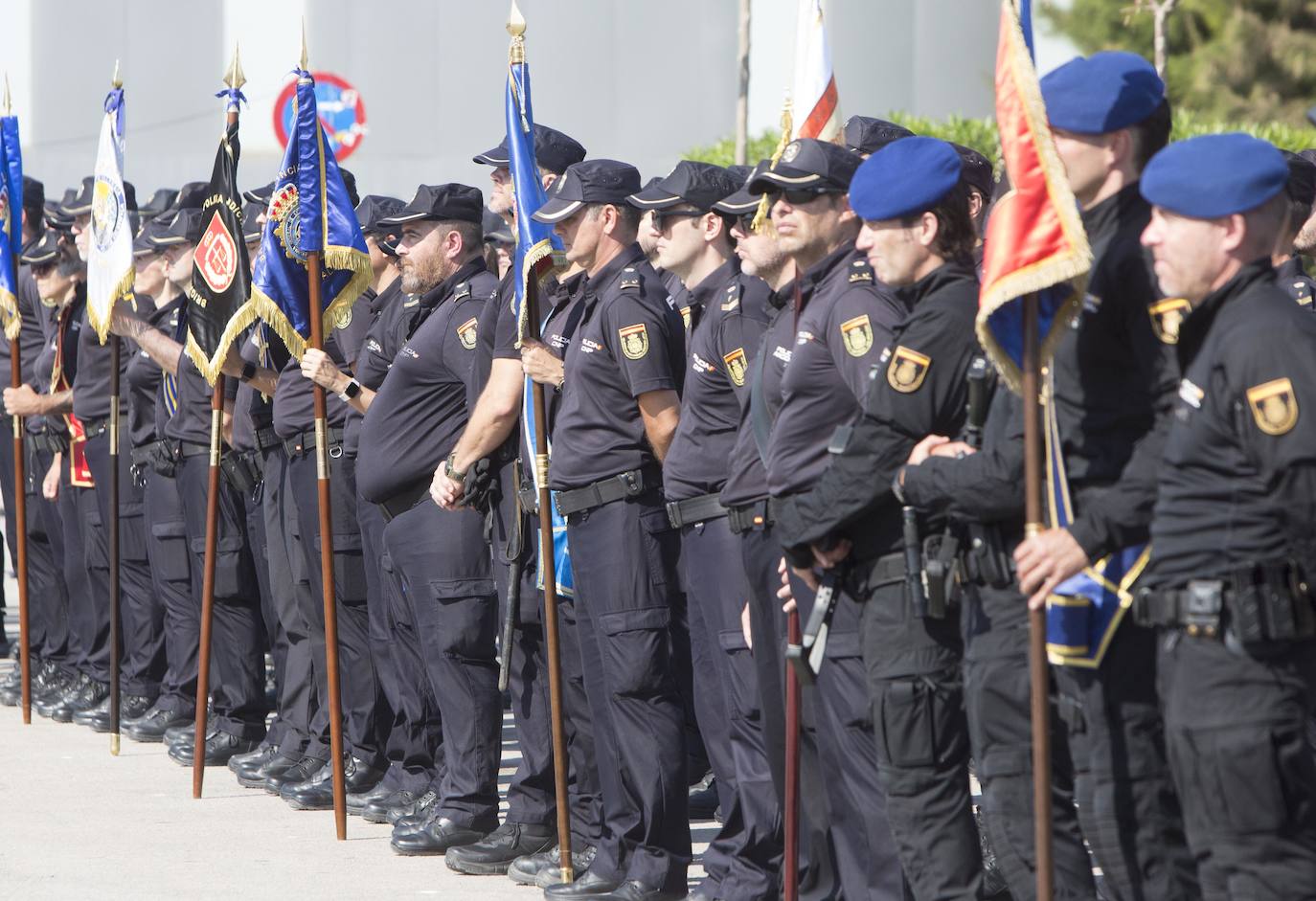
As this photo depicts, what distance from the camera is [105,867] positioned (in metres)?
7.20

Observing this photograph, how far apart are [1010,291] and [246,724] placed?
6.04 meters

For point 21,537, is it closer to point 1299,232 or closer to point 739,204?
point 739,204

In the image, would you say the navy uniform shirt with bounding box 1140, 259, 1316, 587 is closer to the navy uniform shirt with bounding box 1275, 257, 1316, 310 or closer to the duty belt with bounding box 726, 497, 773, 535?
the duty belt with bounding box 726, 497, 773, 535

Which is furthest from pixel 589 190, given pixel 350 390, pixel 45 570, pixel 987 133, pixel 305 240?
pixel 987 133

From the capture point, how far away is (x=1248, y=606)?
3791 mm

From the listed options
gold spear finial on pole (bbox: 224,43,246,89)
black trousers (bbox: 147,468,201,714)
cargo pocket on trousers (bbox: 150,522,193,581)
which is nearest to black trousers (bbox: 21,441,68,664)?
black trousers (bbox: 147,468,201,714)

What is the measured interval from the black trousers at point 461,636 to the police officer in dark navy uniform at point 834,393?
214 cm

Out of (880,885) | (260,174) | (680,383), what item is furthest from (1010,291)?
(260,174)

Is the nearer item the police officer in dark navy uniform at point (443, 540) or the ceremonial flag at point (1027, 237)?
the ceremonial flag at point (1027, 237)

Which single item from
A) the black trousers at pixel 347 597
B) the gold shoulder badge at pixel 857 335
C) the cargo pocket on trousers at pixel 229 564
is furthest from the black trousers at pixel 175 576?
the gold shoulder badge at pixel 857 335

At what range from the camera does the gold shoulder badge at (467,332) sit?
7.43m

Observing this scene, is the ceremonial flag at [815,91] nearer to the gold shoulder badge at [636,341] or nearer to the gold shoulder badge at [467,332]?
the gold shoulder badge at [636,341]

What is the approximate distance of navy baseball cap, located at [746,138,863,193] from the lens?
5.48 meters

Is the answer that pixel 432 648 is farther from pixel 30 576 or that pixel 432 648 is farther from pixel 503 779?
pixel 30 576
